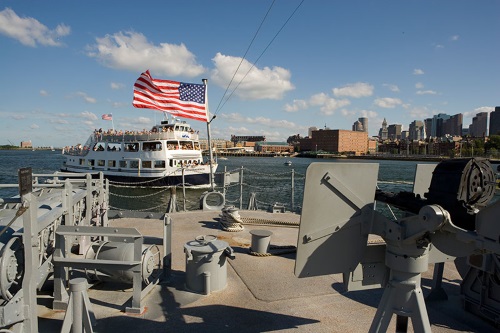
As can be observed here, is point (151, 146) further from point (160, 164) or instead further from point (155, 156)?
point (160, 164)

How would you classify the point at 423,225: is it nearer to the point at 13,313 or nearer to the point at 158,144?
the point at 13,313

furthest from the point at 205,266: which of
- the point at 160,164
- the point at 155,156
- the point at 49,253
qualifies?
the point at 160,164

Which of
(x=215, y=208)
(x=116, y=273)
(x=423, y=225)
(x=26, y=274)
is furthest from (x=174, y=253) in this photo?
(x=423, y=225)

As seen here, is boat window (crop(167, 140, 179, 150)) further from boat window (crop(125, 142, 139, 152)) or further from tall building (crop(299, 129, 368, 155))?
tall building (crop(299, 129, 368, 155))

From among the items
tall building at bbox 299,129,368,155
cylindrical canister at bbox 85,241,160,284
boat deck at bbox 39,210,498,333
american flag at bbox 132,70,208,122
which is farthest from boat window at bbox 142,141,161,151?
tall building at bbox 299,129,368,155

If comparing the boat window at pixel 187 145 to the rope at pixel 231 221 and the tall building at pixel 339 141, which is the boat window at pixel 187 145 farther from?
the tall building at pixel 339 141

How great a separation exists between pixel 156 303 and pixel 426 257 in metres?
3.36

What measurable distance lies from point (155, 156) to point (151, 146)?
6.47 feet

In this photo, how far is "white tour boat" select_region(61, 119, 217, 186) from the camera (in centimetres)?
3403

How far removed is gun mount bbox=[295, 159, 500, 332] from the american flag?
13.4m

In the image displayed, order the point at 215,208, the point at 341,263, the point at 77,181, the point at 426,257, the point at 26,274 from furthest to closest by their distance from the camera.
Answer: the point at 215,208
the point at 77,181
the point at 26,274
the point at 341,263
the point at 426,257

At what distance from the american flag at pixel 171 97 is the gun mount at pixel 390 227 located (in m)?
13.4

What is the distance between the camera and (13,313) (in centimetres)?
293

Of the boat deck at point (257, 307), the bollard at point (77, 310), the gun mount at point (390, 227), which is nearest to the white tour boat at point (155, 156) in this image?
the boat deck at point (257, 307)
